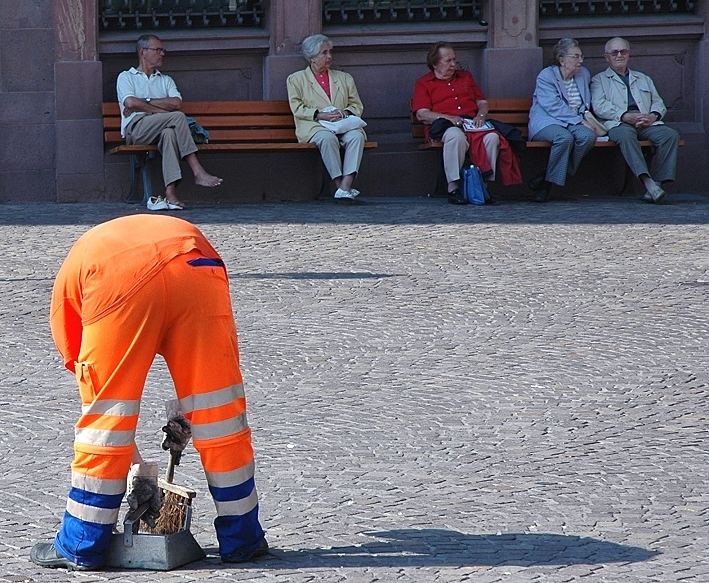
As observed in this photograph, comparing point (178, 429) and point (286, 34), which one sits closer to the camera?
point (178, 429)

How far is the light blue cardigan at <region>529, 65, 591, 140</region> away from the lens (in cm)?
1353

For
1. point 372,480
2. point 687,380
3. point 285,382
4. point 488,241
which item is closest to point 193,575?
point 372,480

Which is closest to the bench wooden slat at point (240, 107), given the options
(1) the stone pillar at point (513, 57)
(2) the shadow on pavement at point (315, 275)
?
(1) the stone pillar at point (513, 57)

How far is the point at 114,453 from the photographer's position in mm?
4164

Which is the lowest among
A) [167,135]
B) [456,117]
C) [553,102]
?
[167,135]

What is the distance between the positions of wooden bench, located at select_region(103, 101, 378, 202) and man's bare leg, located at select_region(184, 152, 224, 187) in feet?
0.76

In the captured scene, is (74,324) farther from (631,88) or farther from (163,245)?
(631,88)

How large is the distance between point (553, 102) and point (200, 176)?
3277 millimetres

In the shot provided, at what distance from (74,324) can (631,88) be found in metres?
10.2

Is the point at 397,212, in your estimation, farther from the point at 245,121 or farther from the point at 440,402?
the point at 440,402

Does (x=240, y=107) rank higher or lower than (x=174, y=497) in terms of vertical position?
higher

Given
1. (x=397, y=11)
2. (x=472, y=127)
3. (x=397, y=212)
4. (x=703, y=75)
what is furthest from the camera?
(x=703, y=75)

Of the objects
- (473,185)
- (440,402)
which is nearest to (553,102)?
(473,185)

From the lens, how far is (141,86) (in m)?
13.2
